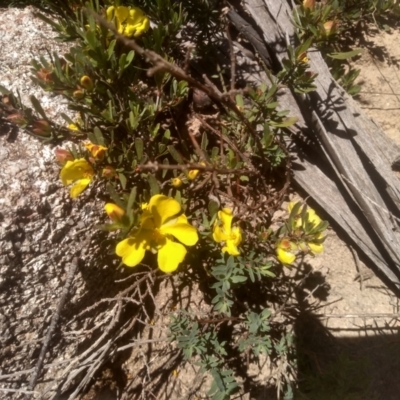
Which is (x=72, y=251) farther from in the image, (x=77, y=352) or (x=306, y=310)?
(x=306, y=310)

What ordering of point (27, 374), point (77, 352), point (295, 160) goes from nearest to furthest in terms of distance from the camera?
1. point (27, 374)
2. point (77, 352)
3. point (295, 160)

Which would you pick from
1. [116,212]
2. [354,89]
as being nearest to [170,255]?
[116,212]

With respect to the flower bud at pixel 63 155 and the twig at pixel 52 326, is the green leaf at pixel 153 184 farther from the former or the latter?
the twig at pixel 52 326

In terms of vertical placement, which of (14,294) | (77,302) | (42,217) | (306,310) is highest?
(42,217)

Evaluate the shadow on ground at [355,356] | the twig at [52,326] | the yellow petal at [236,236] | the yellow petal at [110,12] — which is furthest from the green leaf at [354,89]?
the twig at [52,326]

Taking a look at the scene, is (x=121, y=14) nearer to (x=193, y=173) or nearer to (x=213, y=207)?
(x=193, y=173)

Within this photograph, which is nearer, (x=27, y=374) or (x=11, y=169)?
(x=11, y=169)

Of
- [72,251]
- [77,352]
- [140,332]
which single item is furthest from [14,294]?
[140,332]
